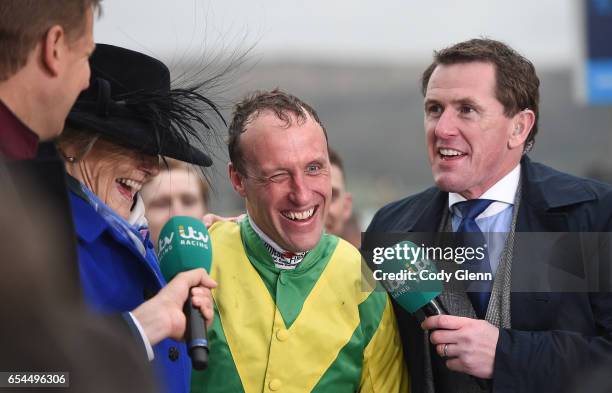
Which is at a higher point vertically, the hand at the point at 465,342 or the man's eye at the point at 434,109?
the man's eye at the point at 434,109

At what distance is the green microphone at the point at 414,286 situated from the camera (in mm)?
2965

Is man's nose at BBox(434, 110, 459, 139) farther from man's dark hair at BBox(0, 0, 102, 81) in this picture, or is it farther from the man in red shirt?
man's dark hair at BBox(0, 0, 102, 81)

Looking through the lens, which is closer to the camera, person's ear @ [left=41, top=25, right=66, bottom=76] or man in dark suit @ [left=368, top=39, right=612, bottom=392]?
person's ear @ [left=41, top=25, right=66, bottom=76]

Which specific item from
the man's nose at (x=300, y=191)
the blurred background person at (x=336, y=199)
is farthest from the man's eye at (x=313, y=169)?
the blurred background person at (x=336, y=199)

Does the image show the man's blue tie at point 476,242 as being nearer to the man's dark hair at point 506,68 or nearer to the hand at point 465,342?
the hand at point 465,342

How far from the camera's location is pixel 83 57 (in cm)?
219

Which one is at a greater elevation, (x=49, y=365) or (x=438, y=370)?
(x=49, y=365)

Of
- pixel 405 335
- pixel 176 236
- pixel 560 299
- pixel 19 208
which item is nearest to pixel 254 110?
pixel 176 236

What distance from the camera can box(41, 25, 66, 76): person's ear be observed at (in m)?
2.05

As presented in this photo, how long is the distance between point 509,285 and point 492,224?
29cm

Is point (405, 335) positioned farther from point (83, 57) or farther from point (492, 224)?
point (83, 57)

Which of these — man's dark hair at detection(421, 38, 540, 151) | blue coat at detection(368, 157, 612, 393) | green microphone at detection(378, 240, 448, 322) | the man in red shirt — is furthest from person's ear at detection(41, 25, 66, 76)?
man's dark hair at detection(421, 38, 540, 151)

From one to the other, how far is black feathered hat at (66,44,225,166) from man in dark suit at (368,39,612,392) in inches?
39.9

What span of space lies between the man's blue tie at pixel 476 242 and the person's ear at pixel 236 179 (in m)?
0.87
